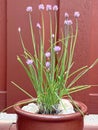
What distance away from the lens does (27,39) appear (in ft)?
5.73

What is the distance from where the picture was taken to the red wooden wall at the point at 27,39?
172 cm

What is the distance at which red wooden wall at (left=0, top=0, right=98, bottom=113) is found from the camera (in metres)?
1.72

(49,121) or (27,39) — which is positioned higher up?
(27,39)

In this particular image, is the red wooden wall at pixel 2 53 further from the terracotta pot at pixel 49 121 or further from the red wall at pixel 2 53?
the terracotta pot at pixel 49 121

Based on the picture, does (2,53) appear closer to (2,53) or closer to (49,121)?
(2,53)

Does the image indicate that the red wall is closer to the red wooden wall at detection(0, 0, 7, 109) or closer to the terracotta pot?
the red wooden wall at detection(0, 0, 7, 109)

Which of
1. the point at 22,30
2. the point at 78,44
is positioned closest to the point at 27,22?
the point at 22,30

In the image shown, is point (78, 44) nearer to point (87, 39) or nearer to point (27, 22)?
point (87, 39)

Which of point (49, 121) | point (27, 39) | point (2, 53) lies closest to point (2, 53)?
point (2, 53)

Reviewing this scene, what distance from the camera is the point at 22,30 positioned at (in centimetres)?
174

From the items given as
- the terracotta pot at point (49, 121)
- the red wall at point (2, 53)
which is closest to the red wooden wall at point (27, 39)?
the red wall at point (2, 53)

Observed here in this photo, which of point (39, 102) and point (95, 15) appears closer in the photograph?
point (39, 102)

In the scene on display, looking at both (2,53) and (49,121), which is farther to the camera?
(2,53)

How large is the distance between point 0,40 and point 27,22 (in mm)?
177
